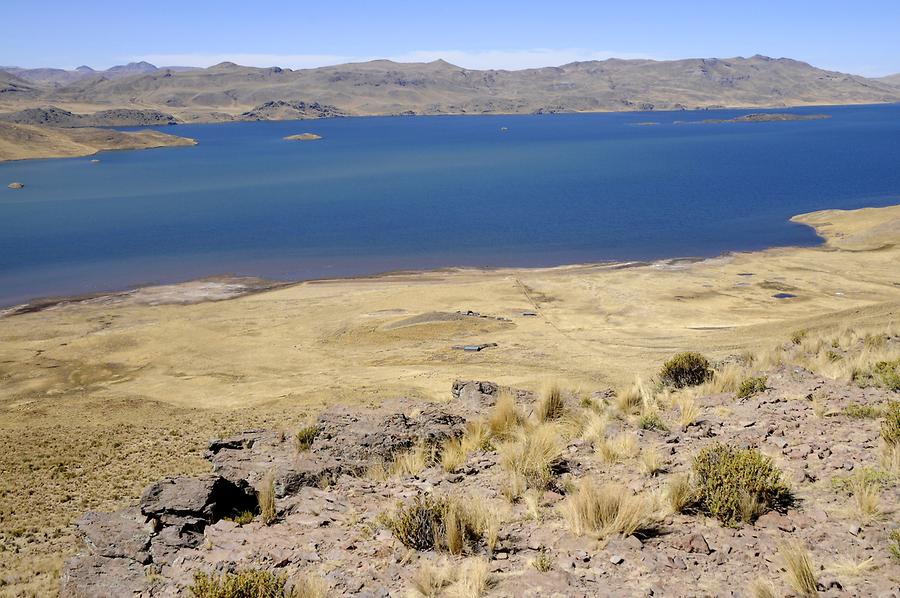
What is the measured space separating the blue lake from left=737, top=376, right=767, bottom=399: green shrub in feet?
107

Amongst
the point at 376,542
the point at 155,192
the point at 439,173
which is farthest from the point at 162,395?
the point at 439,173

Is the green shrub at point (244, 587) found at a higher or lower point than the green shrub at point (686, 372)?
higher

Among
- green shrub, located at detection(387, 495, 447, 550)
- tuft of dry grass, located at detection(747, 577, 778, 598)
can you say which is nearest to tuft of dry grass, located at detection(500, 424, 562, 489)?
green shrub, located at detection(387, 495, 447, 550)

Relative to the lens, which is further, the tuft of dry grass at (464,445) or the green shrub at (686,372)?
the green shrub at (686,372)

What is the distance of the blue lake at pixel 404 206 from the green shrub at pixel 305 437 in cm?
3219

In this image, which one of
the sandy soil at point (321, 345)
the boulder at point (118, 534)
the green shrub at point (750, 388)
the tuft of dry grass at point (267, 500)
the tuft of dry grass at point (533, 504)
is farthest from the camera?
the sandy soil at point (321, 345)

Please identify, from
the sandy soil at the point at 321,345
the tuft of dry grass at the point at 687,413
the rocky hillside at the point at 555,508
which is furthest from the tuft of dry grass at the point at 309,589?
the tuft of dry grass at the point at 687,413

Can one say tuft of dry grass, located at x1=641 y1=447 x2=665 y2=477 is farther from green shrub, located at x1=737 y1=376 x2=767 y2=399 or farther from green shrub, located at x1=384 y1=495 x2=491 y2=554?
green shrub, located at x1=737 y1=376 x2=767 y2=399

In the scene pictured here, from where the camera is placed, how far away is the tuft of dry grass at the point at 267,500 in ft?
29.1

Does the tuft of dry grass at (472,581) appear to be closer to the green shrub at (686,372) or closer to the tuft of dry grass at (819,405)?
the tuft of dry grass at (819,405)

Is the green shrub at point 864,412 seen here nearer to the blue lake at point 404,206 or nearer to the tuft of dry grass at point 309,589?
the tuft of dry grass at point 309,589

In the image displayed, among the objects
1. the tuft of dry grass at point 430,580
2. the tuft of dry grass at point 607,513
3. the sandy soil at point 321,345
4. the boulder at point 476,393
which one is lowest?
the sandy soil at point 321,345

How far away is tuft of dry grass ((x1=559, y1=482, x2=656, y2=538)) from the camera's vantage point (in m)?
6.96

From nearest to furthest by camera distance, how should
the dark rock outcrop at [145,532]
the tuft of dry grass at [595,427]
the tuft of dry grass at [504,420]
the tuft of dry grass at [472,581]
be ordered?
the tuft of dry grass at [472,581] < the dark rock outcrop at [145,532] < the tuft of dry grass at [595,427] < the tuft of dry grass at [504,420]
